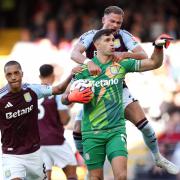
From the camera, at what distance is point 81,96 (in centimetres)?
1216

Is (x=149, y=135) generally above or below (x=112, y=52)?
below

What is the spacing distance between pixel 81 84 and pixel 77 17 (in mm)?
12239

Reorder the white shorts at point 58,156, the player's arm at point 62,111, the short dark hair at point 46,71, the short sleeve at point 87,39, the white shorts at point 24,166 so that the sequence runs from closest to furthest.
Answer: the white shorts at point 24,166, the short sleeve at point 87,39, the short dark hair at point 46,71, the player's arm at point 62,111, the white shorts at point 58,156

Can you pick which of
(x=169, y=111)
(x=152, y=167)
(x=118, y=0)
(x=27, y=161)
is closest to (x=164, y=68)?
(x=169, y=111)

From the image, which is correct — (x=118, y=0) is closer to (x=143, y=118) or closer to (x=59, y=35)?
(x=59, y=35)

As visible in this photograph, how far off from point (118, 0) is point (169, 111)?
5.77 m

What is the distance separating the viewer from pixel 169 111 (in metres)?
20.1

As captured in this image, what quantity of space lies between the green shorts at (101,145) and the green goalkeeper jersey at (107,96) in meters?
0.08

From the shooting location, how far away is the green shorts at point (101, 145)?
Answer: 1232cm

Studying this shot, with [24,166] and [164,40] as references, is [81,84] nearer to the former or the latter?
[164,40]

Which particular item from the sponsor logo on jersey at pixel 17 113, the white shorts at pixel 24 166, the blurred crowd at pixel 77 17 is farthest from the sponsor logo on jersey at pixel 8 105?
the blurred crowd at pixel 77 17

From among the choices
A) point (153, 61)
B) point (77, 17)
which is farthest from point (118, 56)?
point (77, 17)

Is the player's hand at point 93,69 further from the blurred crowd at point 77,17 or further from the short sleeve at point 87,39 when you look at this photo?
the blurred crowd at point 77,17

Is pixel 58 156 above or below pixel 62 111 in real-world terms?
below
